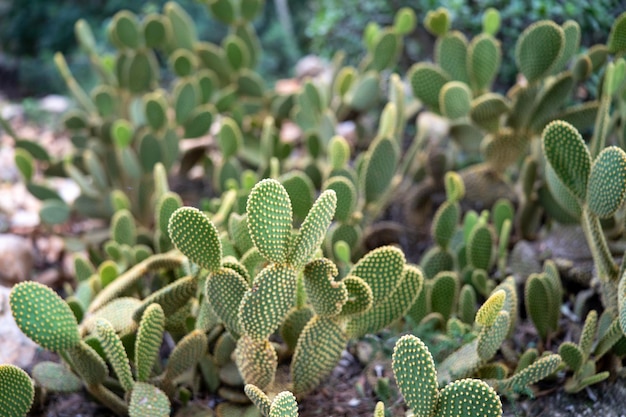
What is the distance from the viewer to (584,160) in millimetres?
2068

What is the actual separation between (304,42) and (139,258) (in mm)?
4271

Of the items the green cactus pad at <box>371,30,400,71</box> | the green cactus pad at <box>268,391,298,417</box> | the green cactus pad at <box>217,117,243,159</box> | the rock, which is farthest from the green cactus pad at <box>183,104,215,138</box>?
the green cactus pad at <box>268,391,298,417</box>

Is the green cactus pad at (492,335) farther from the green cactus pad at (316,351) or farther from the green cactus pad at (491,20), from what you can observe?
the green cactus pad at (491,20)

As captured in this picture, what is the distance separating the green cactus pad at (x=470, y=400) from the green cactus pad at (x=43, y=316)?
0.96m

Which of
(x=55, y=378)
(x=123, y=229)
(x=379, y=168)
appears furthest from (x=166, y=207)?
(x=379, y=168)

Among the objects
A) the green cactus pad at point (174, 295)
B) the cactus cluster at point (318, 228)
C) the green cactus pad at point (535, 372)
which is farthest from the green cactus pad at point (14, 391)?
the green cactus pad at point (535, 372)

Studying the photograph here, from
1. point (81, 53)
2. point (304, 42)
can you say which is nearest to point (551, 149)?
point (304, 42)

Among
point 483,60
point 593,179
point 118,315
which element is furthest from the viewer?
point 483,60

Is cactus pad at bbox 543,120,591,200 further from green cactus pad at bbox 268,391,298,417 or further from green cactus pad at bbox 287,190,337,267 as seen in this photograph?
green cactus pad at bbox 268,391,298,417

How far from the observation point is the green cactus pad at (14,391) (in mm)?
1844

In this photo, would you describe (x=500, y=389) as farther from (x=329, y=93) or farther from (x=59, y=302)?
(x=329, y=93)

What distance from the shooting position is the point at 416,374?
1.63 m

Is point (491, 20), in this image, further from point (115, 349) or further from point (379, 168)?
point (115, 349)

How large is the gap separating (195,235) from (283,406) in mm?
472
